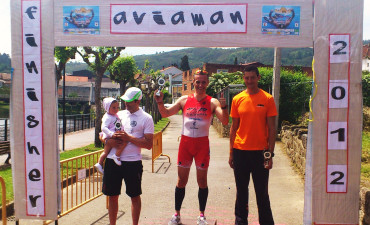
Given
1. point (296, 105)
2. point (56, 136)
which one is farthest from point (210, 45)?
point (296, 105)

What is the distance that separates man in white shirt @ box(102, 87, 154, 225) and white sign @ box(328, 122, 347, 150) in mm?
2129

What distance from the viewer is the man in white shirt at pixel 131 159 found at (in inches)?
178

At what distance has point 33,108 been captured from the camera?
4590 millimetres

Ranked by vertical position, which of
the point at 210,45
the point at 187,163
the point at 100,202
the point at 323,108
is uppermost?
the point at 210,45

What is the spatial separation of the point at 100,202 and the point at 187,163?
2.72 metres

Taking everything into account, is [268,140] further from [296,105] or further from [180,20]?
[296,105]

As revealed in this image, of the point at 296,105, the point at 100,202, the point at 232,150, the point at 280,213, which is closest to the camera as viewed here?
the point at 232,150

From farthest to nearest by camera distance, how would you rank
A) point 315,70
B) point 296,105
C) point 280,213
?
point 296,105 → point 280,213 → point 315,70

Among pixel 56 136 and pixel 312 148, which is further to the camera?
pixel 56 136

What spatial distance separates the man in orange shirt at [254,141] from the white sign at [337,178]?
719mm

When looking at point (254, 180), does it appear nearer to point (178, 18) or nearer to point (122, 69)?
point (178, 18)

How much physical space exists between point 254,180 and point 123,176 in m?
1.60

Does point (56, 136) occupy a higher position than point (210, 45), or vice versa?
point (210, 45)

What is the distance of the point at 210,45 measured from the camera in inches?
171
